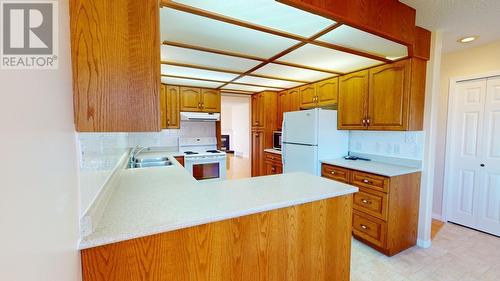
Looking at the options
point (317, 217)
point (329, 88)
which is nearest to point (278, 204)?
point (317, 217)

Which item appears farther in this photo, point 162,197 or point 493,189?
point 493,189

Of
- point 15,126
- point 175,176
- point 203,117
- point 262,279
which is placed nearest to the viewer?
point 15,126

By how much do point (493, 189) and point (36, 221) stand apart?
4.09 metres

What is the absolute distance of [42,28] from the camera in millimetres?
578

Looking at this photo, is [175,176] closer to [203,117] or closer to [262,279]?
[262,279]

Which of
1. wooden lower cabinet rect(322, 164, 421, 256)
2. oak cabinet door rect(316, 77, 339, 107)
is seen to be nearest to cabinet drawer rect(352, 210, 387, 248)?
wooden lower cabinet rect(322, 164, 421, 256)

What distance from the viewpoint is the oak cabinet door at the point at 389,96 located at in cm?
235

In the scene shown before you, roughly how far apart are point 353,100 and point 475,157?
1.67 metres

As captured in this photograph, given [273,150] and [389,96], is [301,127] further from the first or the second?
[273,150]

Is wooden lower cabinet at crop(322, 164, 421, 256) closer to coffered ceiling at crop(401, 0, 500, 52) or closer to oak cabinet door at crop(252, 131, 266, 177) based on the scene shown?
coffered ceiling at crop(401, 0, 500, 52)

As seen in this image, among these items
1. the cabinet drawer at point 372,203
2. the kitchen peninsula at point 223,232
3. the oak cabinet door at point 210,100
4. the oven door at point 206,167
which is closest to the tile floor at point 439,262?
the cabinet drawer at point 372,203

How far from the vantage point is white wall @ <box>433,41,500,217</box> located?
2586 millimetres

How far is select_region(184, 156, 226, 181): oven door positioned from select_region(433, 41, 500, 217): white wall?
3.36 metres

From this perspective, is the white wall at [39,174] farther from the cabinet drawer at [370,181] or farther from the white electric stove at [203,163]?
the white electric stove at [203,163]
